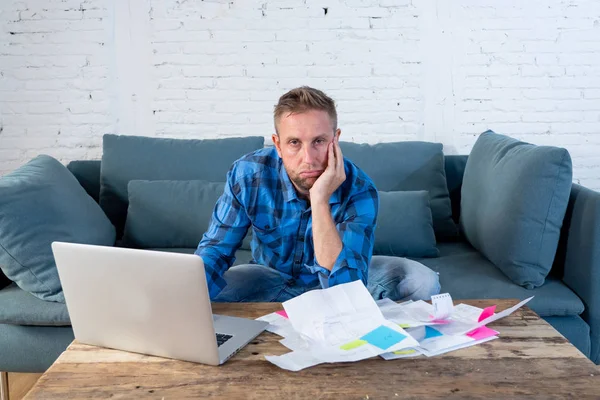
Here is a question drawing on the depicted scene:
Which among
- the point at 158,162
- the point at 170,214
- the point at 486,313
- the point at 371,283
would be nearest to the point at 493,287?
the point at 371,283

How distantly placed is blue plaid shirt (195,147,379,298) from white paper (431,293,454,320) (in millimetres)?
404

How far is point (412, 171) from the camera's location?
3090 millimetres

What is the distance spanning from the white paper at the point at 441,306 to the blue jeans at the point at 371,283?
0.64 m

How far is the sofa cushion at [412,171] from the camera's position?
121 inches

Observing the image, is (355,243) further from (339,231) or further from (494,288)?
(494,288)

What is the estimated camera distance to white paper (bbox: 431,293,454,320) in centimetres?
161

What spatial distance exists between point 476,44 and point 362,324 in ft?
7.37

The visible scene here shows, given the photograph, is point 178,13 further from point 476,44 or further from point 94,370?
point 94,370

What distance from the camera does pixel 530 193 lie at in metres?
2.48

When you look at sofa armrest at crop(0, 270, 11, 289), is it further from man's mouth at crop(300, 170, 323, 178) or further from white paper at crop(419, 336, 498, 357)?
white paper at crop(419, 336, 498, 357)

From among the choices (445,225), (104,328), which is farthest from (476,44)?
(104,328)

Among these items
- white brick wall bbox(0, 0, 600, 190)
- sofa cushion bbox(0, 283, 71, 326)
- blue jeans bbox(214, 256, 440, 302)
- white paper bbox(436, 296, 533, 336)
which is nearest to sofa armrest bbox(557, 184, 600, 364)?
blue jeans bbox(214, 256, 440, 302)

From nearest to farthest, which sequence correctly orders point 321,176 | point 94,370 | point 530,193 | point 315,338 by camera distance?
point 94,370 < point 315,338 < point 321,176 < point 530,193

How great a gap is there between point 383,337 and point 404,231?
1.41 metres
